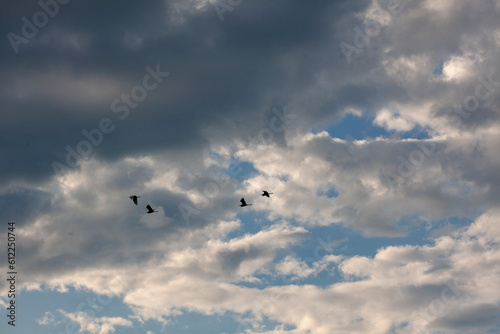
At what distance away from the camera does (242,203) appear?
146 m

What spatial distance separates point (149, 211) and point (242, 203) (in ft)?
73.9

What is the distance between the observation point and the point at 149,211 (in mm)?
141250
